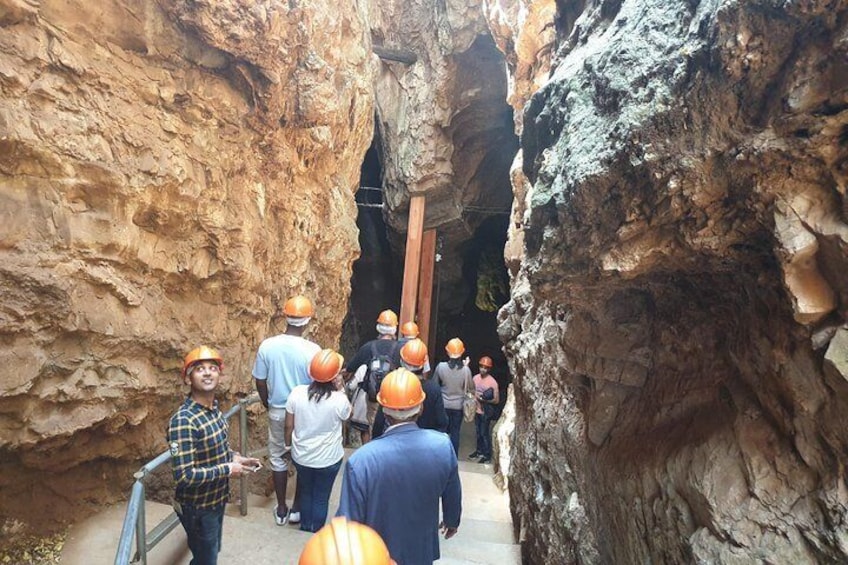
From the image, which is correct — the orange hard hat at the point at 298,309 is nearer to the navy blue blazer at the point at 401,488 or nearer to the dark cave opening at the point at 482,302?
the navy blue blazer at the point at 401,488

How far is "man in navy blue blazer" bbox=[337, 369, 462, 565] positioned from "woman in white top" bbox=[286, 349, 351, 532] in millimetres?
1078

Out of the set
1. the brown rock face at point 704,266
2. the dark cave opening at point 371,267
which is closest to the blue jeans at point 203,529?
the brown rock face at point 704,266

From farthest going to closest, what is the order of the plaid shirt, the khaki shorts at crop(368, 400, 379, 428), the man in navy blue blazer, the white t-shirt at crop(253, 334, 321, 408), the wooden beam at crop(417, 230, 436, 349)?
1. the wooden beam at crop(417, 230, 436, 349)
2. the khaki shorts at crop(368, 400, 379, 428)
3. the white t-shirt at crop(253, 334, 321, 408)
4. the plaid shirt
5. the man in navy blue blazer

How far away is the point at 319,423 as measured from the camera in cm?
325

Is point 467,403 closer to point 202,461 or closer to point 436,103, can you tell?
point 202,461

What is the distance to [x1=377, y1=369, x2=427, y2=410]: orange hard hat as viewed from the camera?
7.68ft

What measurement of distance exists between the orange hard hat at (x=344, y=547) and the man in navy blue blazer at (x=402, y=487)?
0.81 metres

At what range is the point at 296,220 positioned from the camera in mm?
6121

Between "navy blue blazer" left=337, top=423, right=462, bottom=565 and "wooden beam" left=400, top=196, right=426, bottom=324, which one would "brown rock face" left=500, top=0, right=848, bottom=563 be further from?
"wooden beam" left=400, top=196, right=426, bottom=324

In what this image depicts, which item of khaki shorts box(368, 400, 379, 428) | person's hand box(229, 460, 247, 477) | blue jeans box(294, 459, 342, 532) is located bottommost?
blue jeans box(294, 459, 342, 532)

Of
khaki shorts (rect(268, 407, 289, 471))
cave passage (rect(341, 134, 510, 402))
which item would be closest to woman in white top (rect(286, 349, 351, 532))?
khaki shorts (rect(268, 407, 289, 471))

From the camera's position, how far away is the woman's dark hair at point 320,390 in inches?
128

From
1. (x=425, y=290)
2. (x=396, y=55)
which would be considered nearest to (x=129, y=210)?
(x=425, y=290)

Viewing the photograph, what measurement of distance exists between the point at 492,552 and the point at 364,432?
5.07 feet
